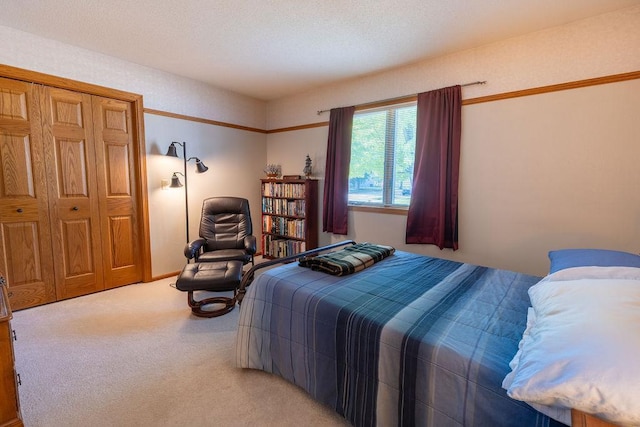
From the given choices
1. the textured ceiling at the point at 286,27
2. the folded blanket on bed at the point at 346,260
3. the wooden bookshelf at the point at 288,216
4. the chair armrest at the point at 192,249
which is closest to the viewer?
the folded blanket on bed at the point at 346,260

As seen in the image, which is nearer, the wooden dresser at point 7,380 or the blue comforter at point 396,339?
the blue comforter at point 396,339

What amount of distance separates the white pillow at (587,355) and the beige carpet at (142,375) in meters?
1.08

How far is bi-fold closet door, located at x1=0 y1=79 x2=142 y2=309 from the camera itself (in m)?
2.70

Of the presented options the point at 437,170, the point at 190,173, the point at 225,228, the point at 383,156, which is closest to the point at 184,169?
the point at 190,173

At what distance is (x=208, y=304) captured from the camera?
299cm

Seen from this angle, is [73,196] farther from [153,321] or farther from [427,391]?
[427,391]

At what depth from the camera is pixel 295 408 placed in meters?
1.65

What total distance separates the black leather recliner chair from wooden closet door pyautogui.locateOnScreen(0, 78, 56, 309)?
1452 mm

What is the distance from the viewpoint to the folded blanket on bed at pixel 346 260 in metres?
1.93

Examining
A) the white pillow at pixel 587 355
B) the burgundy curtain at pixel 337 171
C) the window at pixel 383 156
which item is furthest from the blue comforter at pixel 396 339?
the burgundy curtain at pixel 337 171

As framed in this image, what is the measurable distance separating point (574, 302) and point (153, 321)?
9.69 feet

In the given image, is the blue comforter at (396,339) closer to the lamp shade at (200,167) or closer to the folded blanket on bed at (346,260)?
the folded blanket on bed at (346,260)

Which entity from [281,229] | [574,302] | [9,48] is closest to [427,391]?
[574,302]

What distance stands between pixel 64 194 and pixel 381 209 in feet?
11.3
